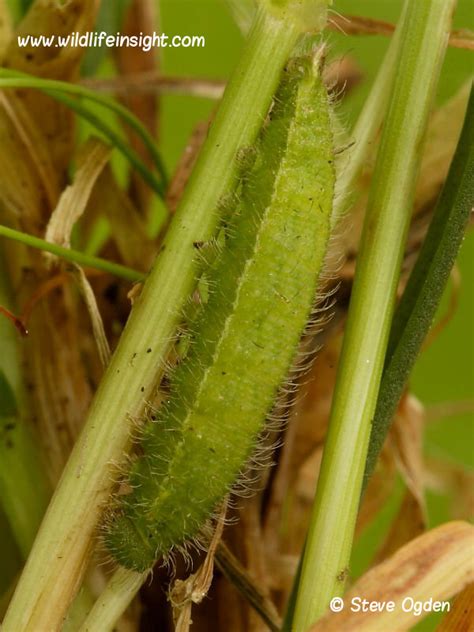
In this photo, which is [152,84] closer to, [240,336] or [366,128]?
[366,128]

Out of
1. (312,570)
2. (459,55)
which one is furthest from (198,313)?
(459,55)

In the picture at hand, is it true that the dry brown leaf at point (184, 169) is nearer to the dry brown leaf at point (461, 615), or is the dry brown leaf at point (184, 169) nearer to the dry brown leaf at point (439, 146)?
the dry brown leaf at point (439, 146)

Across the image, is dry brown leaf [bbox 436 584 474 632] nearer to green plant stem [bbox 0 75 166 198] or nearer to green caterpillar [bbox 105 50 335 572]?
green caterpillar [bbox 105 50 335 572]

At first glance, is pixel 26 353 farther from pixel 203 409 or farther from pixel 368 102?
pixel 368 102

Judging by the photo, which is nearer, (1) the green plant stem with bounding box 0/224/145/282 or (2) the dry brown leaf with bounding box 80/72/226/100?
(1) the green plant stem with bounding box 0/224/145/282

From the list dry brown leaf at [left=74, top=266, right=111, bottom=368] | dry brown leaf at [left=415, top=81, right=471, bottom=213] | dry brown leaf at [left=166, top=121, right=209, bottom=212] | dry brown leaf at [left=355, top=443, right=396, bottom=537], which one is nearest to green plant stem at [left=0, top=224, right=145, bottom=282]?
dry brown leaf at [left=74, top=266, right=111, bottom=368]

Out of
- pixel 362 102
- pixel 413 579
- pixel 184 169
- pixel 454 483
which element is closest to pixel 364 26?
pixel 362 102
